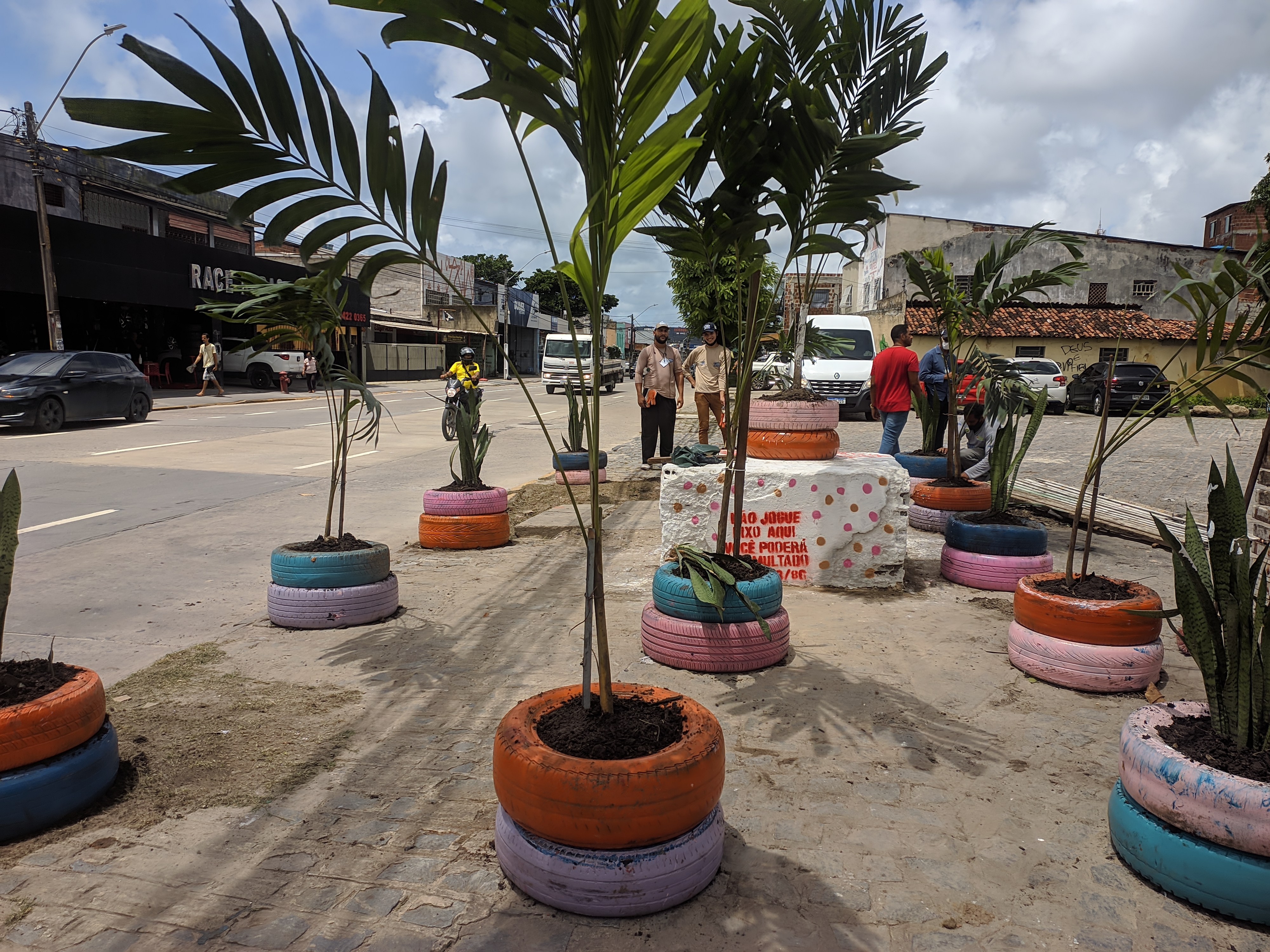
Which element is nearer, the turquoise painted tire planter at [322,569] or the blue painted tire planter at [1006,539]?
the turquoise painted tire planter at [322,569]

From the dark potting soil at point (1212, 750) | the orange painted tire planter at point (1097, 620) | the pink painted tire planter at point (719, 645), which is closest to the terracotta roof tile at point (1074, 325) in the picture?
the orange painted tire planter at point (1097, 620)

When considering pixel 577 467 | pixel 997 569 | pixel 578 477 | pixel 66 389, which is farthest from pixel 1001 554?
pixel 66 389

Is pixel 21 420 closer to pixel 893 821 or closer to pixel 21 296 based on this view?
pixel 21 296

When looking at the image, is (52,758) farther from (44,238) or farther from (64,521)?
(44,238)

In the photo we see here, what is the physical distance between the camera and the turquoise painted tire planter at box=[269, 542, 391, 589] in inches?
188

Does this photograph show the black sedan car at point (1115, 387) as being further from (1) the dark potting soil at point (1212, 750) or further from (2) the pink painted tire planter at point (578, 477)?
(1) the dark potting soil at point (1212, 750)

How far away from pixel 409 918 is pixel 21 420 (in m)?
15.5

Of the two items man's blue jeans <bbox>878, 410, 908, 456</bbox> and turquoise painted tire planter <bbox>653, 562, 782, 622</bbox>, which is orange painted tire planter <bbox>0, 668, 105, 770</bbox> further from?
man's blue jeans <bbox>878, 410, 908, 456</bbox>

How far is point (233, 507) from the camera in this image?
8609 millimetres

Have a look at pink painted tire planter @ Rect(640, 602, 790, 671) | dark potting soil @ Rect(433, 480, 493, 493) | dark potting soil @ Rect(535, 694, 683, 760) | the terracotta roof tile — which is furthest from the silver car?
dark potting soil @ Rect(535, 694, 683, 760)

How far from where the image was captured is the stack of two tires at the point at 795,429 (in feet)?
19.4

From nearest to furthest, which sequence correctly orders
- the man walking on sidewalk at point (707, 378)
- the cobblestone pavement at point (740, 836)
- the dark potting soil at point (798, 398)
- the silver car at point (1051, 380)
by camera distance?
the cobblestone pavement at point (740, 836)
the dark potting soil at point (798, 398)
the man walking on sidewalk at point (707, 378)
the silver car at point (1051, 380)

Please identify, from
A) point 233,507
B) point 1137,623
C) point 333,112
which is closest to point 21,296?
point 233,507

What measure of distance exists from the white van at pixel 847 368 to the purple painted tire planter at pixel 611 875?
665 inches
